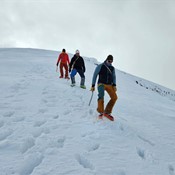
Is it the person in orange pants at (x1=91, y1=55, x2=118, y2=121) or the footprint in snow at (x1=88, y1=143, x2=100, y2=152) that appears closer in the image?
the footprint in snow at (x1=88, y1=143, x2=100, y2=152)

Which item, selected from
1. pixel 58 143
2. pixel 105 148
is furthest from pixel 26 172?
pixel 105 148

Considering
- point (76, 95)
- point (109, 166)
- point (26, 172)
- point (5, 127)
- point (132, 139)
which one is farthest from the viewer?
point (76, 95)

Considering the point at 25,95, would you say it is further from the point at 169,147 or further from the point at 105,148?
the point at 169,147

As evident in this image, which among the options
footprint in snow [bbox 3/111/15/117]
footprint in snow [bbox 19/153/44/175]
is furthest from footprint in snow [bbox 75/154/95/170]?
footprint in snow [bbox 3/111/15/117]

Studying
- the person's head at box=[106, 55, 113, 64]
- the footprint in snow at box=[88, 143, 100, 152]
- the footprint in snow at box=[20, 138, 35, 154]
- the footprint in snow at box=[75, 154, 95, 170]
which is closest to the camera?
the footprint in snow at box=[75, 154, 95, 170]

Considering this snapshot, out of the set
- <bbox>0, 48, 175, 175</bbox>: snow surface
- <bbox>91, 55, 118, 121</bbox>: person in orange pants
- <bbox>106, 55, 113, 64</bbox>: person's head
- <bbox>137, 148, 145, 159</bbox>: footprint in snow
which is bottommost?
<bbox>137, 148, 145, 159</bbox>: footprint in snow

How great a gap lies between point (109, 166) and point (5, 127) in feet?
10.7

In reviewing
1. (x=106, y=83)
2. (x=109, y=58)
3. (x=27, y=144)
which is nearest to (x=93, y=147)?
(x=27, y=144)

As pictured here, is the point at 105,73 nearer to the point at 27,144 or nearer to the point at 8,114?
the point at 8,114

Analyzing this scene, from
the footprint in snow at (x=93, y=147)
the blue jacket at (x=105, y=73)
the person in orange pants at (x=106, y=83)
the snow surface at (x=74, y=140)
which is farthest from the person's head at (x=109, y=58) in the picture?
the footprint in snow at (x=93, y=147)

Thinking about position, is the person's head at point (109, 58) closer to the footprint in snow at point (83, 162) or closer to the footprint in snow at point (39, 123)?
the footprint in snow at point (39, 123)

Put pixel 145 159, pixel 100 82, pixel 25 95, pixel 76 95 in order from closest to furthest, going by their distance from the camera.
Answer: pixel 145 159 → pixel 100 82 → pixel 25 95 → pixel 76 95

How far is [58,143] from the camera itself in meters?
6.06

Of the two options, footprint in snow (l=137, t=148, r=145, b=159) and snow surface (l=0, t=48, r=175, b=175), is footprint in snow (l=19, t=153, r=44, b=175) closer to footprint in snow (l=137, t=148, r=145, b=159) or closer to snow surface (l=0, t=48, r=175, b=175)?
snow surface (l=0, t=48, r=175, b=175)
